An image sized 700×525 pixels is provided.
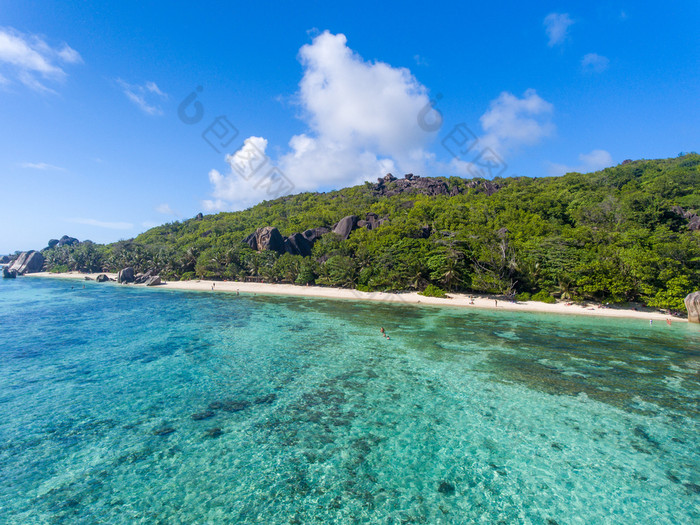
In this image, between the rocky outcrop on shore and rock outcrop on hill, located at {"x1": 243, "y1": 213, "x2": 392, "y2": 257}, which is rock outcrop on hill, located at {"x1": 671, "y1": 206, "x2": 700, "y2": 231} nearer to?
the rocky outcrop on shore

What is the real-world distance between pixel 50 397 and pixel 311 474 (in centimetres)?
1140

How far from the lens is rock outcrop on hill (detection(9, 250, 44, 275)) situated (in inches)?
3243

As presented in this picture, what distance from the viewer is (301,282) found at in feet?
150

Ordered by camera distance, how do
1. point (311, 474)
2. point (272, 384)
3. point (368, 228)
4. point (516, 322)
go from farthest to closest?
point (368, 228)
point (516, 322)
point (272, 384)
point (311, 474)

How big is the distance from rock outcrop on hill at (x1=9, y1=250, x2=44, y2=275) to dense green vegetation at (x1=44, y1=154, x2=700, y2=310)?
29.1 meters

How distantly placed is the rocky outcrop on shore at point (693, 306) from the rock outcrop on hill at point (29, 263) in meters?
133

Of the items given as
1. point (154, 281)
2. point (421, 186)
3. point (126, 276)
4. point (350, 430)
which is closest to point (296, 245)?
point (154, 281)

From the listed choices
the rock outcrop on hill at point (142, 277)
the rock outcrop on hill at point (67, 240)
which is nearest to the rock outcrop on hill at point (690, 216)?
the rock outcrop on hill at point (142, 277)

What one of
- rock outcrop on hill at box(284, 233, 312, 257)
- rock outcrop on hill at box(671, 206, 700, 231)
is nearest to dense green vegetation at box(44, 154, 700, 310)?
rock outcrop on hill at box(671, 206, 700, 231)

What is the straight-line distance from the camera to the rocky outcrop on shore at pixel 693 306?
2288 centimetres

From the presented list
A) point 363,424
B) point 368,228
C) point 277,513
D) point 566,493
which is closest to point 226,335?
point 363,424

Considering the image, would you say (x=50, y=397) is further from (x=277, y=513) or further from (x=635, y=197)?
(x=635, y=197)

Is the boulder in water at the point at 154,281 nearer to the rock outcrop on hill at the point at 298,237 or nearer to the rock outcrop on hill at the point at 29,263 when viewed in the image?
the rock outcrop on hill at the point at 298,237

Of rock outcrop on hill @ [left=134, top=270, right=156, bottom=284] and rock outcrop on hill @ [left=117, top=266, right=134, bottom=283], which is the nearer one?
rock outcrop on hill @ [left=134, top=270, right=156, bottom=284]
